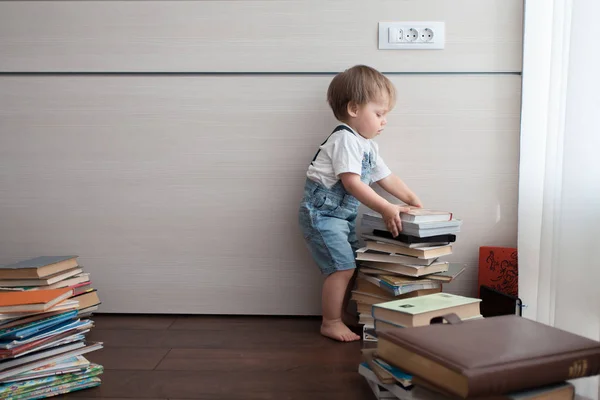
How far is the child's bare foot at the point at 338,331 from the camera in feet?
5.17

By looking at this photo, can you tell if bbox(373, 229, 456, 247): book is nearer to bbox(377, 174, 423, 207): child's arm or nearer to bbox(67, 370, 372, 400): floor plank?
bbox(377, 174, 423, 207): child's arm

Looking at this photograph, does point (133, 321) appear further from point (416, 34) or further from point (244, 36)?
point (416, 34)

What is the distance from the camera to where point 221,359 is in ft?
4.61

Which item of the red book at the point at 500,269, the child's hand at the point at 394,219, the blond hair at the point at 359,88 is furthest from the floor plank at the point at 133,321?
the red book at the point at 500,269

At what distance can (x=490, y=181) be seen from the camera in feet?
5.83

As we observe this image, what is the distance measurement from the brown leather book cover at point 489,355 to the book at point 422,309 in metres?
0.07

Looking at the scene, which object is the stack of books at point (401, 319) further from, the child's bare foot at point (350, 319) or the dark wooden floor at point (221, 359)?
the child's bare foot at point (350, 319)

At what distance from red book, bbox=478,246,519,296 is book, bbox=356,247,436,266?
0.25 meters

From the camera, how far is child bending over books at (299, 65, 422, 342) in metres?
1.62

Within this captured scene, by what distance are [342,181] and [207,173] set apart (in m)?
0.49

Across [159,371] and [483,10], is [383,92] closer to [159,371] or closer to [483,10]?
[483,10]

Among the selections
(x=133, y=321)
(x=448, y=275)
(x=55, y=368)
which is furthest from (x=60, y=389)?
(x=448, y=275)

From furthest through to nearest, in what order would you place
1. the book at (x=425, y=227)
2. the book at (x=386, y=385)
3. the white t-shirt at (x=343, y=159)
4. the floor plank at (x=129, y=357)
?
the white t-shirt at (x=343, y=159)
the book at (x=425, y=227)
the floor plank at (x=129, y=357)
the book at (x=386, y=385)

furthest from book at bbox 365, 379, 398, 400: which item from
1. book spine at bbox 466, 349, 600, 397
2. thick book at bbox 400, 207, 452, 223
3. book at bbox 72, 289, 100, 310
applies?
book at bbox 72, 289, 100, 310
